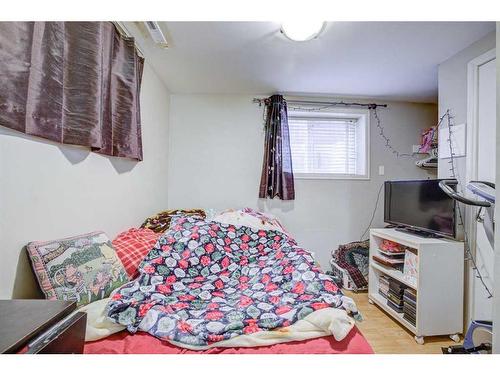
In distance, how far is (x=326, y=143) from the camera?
10.00ft

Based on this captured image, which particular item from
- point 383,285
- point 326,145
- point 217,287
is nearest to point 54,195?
point 217,287

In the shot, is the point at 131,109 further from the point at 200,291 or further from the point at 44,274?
the point at 200,291

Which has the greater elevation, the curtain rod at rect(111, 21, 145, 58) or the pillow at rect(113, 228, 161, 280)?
the curtain rod at rect(111, 21, 145, 58)

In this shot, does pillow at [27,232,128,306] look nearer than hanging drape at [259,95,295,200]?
Yes

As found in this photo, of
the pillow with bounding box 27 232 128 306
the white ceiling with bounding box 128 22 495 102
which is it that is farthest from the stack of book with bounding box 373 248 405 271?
the pillow with bounding box 27 232 128 306

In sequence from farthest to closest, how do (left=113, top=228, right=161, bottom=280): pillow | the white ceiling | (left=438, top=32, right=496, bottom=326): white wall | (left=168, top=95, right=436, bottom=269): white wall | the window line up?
the window → (left=168, top=95, right=436, bottom=269): white wall → (left=438, top=32, right=496, bottom=326): white wall → the white ceiling → (left=113, top=228, right=161, bottom=280): pillow

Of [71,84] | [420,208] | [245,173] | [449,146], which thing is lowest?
[420,208]

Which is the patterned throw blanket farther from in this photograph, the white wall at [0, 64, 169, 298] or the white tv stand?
the white tv stand

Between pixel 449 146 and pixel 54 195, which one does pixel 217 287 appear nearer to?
pixel 54 195

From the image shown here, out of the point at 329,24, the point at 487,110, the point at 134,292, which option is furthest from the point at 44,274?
the point at 487,110

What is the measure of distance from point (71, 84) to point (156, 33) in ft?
2.45

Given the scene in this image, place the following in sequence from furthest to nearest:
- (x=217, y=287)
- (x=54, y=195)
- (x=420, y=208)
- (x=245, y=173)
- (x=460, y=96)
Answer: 1. (x=245, y=173)
2. (x=420, y=208)
3. (x=460, y=96)
4. (x=217, y=287)
5. (x=54, y=195)

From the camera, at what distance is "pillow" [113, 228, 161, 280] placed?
4.43ft

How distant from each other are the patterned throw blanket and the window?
1.44 metres
